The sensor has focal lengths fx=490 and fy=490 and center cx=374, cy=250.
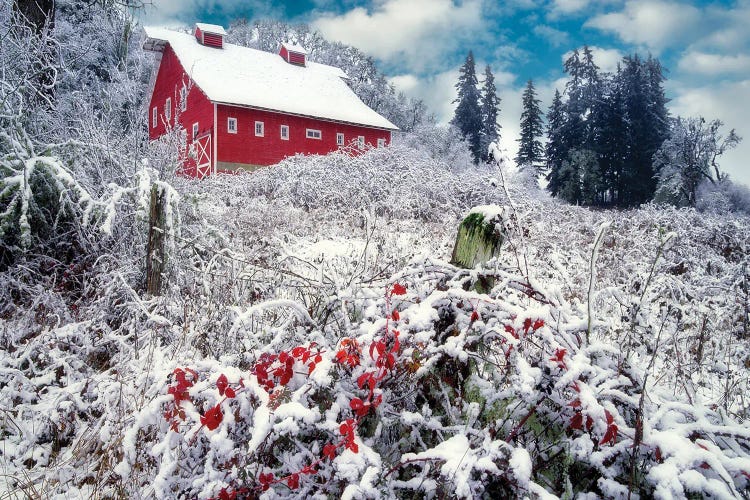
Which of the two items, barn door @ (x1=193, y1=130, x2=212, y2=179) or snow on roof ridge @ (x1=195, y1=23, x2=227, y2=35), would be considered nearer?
barn door @ (x1=193, y1=130, x2=212, y2=179)

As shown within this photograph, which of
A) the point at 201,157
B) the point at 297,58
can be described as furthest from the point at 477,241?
the point at 297,58

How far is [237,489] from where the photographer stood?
2027 mm

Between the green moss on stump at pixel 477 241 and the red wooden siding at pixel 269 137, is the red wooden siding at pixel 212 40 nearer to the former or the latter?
the red wooden siding at pixel 269 137

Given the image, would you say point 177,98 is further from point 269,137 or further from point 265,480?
point 265,480

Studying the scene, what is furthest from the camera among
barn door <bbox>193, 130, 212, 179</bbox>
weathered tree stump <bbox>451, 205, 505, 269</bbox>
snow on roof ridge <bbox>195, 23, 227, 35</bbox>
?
snow on roof ridge <bbox>195, 23, 227, 35</bbox>

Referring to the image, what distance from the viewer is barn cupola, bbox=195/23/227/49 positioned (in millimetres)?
29127

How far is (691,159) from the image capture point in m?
34.2

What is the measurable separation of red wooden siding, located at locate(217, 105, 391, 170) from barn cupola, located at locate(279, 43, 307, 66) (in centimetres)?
656

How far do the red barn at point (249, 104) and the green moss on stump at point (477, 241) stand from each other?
23.3 metres

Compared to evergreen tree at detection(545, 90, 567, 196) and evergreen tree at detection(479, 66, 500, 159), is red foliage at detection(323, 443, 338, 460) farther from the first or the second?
evergreen tree at detection(479, 66, 500, 159)

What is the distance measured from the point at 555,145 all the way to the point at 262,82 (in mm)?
28451

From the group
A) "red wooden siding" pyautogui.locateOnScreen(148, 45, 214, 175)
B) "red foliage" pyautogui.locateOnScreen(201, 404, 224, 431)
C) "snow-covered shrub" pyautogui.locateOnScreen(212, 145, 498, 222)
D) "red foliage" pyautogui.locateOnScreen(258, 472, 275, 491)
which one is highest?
"red wooden siding" pyautogui.locateOnScreen(148, 45, 214, 175)

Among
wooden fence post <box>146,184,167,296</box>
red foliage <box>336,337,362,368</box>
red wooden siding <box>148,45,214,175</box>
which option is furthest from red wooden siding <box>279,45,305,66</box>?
red foliage <box>336,337,362,368</box>

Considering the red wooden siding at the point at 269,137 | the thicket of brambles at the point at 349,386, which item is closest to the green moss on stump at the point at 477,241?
the thicket of brambles at the point at 349,386
